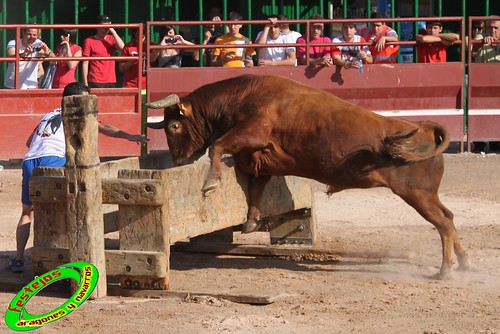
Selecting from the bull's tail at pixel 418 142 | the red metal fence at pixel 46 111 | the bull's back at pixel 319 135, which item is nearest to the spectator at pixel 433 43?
the red metal fence at pixel 46 111

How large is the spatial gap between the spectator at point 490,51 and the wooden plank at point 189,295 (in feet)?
29.2

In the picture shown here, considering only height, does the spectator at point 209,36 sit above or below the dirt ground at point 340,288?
above

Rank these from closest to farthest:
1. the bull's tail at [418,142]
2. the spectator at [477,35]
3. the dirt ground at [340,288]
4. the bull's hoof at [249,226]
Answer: the dirt ground at [340,288], the bull's tail at [418,142], the bull's hoof at [249,226], the spectator at [477,35]

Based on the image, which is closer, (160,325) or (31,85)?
(160,325)

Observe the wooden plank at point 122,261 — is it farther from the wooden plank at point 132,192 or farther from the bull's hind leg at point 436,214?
the bull's hind leg at point 436,214

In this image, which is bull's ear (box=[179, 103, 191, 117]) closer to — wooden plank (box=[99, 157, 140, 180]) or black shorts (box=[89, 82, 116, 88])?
wooden plank (box=[99, 157, 140, 180])

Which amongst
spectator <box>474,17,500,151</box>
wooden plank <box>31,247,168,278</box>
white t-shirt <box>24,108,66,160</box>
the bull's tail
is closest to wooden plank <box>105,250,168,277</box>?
wooden plank <box>31,247,168,278</box>

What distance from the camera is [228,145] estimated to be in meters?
8.63

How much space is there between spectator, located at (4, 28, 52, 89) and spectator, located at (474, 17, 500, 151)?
622 cm

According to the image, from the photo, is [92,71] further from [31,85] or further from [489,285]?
[489,285]

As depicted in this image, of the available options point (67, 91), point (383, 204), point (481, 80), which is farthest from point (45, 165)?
point (481, 80)

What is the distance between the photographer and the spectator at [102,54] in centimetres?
1562

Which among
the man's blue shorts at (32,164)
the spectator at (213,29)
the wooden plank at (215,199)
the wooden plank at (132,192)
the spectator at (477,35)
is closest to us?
the wooden plank at (132,192)

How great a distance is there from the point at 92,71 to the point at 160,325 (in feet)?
29.5
